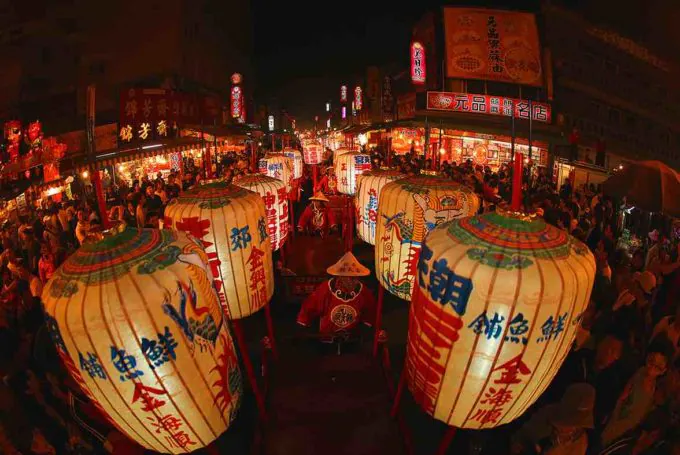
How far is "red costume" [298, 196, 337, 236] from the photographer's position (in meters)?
13.8

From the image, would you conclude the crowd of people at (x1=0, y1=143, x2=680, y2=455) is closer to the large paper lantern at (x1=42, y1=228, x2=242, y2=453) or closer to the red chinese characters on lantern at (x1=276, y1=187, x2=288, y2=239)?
the large paper lantern at (x1=42, y1=228, x2=242, y2=453)

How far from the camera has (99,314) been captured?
304cm

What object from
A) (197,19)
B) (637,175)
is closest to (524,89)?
(637,175)

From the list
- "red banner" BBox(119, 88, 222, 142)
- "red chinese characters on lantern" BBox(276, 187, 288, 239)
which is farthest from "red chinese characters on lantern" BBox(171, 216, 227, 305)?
"red banner" BBox(119, 88, 222, 142)

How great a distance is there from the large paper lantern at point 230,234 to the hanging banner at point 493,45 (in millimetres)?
19889

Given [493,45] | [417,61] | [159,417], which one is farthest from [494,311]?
[417,61]

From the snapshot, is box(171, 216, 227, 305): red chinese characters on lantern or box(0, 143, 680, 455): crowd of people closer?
box(0, 143, 680, 455): crowd of people

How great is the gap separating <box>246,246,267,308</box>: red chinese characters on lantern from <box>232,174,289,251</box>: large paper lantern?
2.71 metres

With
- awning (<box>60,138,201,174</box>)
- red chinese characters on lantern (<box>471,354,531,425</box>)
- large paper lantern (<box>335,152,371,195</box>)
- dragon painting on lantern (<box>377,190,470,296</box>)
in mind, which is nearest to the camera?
red chinese characters on lantern (<box>471,354,531,425</box>)

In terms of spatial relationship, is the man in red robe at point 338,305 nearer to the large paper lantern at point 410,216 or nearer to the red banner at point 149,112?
the large paper lantern at point 410,216

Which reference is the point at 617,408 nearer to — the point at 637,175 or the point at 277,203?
the point at 637,175

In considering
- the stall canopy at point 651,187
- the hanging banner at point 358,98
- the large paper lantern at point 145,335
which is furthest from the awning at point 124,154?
the hanging banner at point 358,98

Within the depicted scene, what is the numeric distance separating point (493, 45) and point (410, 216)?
20299 mm

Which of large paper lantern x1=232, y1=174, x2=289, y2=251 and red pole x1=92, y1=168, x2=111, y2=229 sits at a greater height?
red pole x1=92, y1=168, x2=111, y2=229
